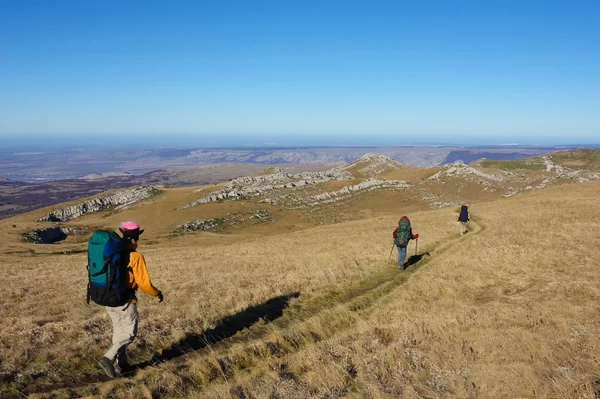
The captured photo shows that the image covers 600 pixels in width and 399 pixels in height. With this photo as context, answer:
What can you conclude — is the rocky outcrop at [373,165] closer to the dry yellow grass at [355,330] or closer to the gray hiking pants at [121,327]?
the dry yellow grass at [355,330]

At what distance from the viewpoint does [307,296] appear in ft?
44.9

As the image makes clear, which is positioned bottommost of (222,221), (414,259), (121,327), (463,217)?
(222,221)

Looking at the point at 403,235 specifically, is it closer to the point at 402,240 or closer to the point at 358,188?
the point at 402,240

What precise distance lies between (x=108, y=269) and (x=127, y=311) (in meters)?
1.08

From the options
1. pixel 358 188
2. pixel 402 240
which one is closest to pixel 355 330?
pixel 402 240

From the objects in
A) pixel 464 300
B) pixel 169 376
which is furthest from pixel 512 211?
pixel 169 376

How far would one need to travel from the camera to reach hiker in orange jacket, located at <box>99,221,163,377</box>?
7.33 m

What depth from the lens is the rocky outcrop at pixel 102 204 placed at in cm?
7388

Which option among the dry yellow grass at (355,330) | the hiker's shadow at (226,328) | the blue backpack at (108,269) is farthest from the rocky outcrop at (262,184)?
the blue backpack at (108,269)

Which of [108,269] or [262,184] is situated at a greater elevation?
[108,269]

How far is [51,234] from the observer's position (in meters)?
52.1

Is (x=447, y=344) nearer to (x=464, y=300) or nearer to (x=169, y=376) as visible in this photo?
(x=464, y=300)

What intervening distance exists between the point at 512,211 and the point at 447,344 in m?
33.0

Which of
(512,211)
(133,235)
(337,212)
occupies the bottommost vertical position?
(337,212)
